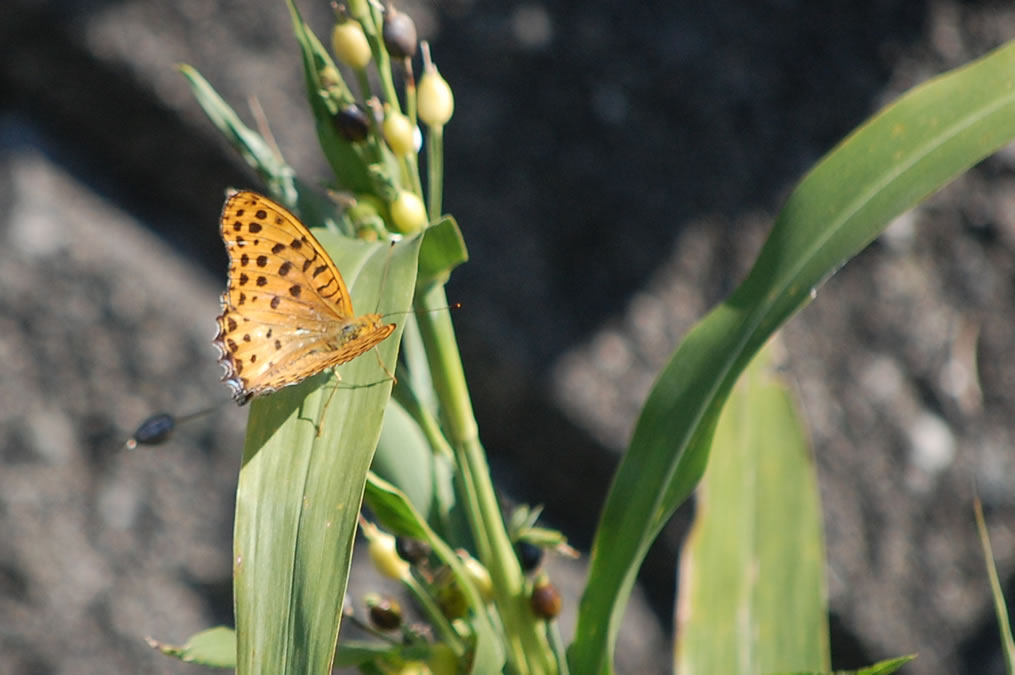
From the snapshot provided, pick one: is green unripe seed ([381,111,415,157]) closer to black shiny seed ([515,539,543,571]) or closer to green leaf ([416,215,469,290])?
green leaf ([416,215,469,290])

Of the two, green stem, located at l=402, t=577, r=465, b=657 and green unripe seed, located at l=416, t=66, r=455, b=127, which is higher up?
green unripe seed, located at l=416, t=66, r=455, b=127

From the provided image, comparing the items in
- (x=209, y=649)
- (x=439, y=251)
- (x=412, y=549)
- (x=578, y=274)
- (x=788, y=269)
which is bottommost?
(x=209, y=649)

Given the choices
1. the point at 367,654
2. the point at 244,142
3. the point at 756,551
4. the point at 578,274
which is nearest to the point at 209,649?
the point at 367,654

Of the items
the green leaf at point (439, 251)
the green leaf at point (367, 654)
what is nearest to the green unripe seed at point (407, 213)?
the green leaf at point (439, 251)

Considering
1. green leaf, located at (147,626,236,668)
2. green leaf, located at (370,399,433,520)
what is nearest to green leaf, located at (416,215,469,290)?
green leaf, located at (370,399,433,520)

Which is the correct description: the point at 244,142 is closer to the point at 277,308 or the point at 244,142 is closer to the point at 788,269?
the point at 277,308

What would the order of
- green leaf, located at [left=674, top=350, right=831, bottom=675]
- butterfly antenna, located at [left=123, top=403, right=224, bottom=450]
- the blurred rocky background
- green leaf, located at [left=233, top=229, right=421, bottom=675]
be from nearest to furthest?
green leaf, located at [left=233, top=229, right=421, bottom=675], butterfly antenna, located at [left=123, top=403, right=224, bottom=450], green leaf, located at [left=674, top=350, right=831, bottom=675], the blurred rocky background

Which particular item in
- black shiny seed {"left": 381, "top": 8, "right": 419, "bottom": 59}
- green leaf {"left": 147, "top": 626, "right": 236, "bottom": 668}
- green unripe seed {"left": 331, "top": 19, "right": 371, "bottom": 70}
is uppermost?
black shiny seed {"left": 381, "top": 8, "right": 419, "bottom": 59}

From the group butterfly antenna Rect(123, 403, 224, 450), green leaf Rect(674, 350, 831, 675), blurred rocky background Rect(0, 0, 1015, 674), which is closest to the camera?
butterfly antenna Rect(123, 403, 224, 450)
